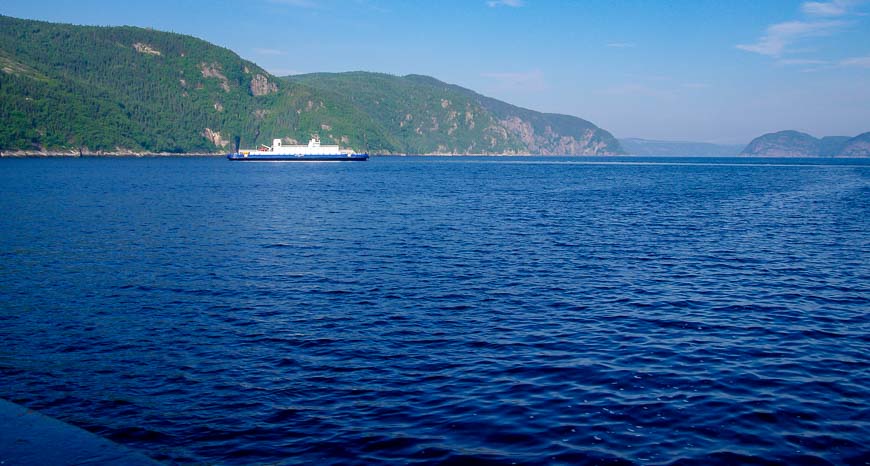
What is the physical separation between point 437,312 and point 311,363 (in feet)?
23.2

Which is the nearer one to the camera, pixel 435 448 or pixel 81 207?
pixel 435 448

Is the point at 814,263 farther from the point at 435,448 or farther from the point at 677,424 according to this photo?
the point at 435,448

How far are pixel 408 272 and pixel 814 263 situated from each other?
77.5 ft

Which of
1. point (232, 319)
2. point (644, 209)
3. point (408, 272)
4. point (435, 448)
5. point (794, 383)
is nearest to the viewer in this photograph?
point (435, 448)

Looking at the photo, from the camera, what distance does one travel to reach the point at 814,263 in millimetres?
35062

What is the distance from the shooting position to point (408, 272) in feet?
104

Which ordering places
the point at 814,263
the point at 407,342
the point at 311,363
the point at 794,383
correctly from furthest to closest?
1. the point at 814,263
2. the point at 407,342
3. the point at 311,363
4. the point at 794,383

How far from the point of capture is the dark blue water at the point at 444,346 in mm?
13203

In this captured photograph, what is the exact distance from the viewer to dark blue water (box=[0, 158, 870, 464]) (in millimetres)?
13203

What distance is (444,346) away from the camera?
19562mm

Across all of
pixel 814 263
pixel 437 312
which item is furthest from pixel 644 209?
pixel 437 312

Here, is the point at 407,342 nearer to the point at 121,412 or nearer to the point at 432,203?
the point at 121,412

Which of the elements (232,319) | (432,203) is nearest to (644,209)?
(432,203)

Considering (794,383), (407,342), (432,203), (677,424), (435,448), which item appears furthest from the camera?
(432,203)
